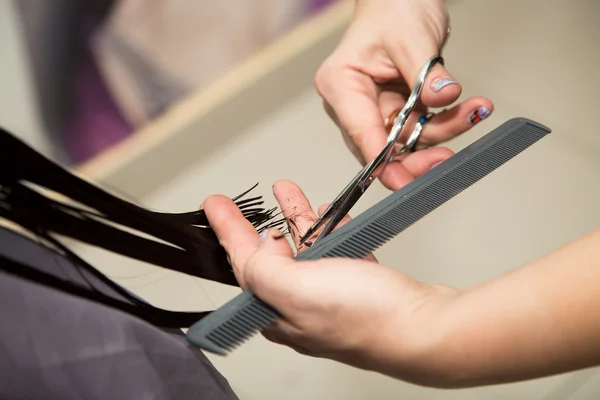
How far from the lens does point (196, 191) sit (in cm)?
64

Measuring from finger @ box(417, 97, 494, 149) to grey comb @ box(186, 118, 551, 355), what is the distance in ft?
0.32

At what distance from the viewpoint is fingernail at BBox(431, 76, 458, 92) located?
565 millimetres

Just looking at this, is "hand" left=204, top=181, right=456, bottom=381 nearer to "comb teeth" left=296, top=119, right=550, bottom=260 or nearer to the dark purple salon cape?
"comb teeth" left=296, top=119, right=550, bottom=260

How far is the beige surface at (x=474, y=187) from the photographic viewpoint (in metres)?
0.62

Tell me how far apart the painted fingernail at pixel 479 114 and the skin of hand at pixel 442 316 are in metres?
0.32

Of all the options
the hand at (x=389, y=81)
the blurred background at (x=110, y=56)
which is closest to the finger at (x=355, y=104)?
the hand at (x=389, y=81)

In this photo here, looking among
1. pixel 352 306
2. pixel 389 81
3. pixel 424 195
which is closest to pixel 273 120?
pixel 389 81

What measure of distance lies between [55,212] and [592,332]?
14.2 inches

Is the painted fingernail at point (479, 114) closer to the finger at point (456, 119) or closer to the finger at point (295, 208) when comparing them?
the finger at point (456, 119)

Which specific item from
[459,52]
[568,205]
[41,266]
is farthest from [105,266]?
[459,52]

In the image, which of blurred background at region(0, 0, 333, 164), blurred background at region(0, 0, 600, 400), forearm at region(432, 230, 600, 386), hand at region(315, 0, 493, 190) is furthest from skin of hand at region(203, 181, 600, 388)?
blurred background at region(0, 0, 333, 164)

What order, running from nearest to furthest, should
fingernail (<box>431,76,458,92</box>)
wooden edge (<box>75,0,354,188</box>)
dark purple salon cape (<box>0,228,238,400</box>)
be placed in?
dark purple salon cape (<box>0,228,238,400</box>) → fingernail (<box>431,76,458,92</box>) → wooden edge (<box>75,0,354,188</box>)

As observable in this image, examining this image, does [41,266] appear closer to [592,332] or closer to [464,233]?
[592,332]

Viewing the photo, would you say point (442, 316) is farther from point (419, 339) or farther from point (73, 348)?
point (73, 348)
